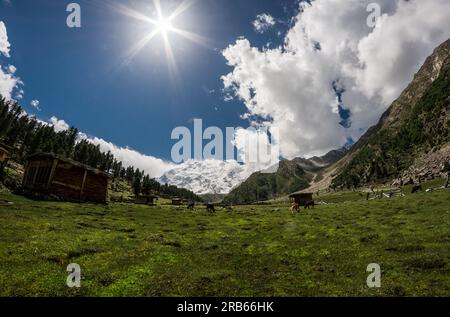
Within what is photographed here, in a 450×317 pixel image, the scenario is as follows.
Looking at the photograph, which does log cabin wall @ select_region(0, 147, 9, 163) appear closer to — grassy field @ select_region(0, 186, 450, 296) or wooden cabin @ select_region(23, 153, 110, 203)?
wooden cabin @ select_region(23, 153, 110, 203)

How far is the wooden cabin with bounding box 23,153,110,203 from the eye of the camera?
4834 cm

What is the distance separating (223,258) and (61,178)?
38716 mm

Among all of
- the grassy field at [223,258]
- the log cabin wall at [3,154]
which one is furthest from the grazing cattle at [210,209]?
the log cabin wall at [3,154]

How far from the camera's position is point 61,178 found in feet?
163

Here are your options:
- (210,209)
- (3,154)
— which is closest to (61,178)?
(210,209)

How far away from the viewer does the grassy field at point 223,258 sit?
46.6 ft

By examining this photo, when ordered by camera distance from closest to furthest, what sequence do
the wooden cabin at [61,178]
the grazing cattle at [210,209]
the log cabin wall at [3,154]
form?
the wooden cabin at [61,178], the grazing cattle at [210,209], the log cabin wall at [3,154]

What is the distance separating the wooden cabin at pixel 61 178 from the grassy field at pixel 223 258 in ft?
59.0

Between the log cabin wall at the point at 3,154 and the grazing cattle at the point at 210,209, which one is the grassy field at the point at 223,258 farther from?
the log cabin wall at the point at 3,154

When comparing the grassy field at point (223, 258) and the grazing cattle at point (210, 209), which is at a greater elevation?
the grazing cattle at point (210, 209)

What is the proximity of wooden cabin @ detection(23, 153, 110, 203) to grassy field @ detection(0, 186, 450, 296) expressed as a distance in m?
18.0

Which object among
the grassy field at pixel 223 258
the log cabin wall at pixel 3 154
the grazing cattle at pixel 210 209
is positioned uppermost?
the log cabin wall at pixel 3 154

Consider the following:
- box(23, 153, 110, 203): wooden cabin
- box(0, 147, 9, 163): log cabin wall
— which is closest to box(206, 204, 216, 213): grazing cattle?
box(23, 153, 110, 203): wooden cabin
